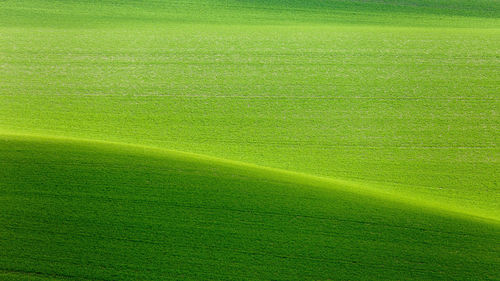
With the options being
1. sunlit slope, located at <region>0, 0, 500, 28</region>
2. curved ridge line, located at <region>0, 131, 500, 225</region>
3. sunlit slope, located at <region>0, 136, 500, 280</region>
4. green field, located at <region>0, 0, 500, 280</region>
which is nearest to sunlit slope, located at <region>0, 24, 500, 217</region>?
green field, located at <region>0, 0, 500, 280</region>

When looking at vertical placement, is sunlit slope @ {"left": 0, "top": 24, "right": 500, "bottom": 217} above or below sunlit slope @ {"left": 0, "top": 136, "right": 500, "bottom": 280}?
above

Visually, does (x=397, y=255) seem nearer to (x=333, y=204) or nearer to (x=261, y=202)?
(x=333, y=204)

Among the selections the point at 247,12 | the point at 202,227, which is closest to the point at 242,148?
the point at 202,227

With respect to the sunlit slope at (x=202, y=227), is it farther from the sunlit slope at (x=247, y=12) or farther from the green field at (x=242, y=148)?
the sunlit slope at (x=247, y=12)

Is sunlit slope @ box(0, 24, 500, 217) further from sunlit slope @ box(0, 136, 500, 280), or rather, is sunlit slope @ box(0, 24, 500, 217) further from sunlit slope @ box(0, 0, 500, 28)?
sunlit slope @ box(0, 0, 500, 28)

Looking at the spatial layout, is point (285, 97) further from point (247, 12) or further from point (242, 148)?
point (247, 12)

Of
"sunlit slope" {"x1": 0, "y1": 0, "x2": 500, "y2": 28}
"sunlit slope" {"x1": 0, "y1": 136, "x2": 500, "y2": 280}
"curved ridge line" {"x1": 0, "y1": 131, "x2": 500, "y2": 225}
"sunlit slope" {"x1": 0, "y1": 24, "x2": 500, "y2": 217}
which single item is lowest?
"sunlit slope" {"x1": 0, "y1": 136, "x2": 500, "y2": 280}
